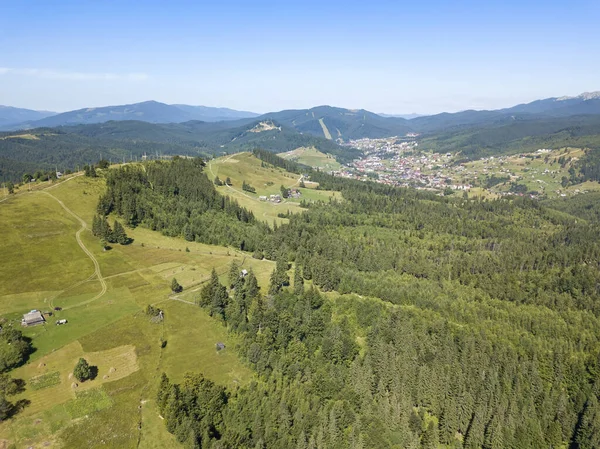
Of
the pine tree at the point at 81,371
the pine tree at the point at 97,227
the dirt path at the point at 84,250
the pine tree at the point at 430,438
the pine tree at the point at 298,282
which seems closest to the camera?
the pine tree at the point at 430,438

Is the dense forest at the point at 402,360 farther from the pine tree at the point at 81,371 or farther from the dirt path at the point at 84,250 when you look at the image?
the dirt path at the point at 84,250

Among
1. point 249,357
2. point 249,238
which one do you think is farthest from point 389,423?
point 249,238

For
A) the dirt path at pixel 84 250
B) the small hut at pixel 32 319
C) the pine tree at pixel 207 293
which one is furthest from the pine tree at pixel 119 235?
the pine tree at pixel 207 293

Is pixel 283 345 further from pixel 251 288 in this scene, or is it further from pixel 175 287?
pixel 175 287

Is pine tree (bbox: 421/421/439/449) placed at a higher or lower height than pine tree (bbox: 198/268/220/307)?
lower

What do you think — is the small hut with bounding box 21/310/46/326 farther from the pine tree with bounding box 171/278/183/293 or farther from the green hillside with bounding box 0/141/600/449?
the pine tree with bounding box 171/278/183/293

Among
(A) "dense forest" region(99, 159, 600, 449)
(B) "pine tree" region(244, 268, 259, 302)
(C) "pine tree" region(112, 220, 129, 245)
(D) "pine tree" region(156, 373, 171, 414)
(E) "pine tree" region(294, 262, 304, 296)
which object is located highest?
(C) "pine tree" region(112, 220, 129, 245)

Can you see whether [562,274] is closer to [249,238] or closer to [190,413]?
[249,238]

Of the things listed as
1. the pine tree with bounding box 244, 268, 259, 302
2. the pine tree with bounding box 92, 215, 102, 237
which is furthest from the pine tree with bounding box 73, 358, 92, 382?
the pine tree with bounding box 92, 215, 102, 237

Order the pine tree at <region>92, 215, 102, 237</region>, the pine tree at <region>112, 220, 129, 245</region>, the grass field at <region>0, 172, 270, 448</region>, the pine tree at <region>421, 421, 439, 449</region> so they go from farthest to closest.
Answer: the pine tree at <region>112, 220, 129, 245</region> < the pine tree at <region>92, 215, 102, 237</region> < the pine tree at <region>421, 421, 439, 449</region> < the grass field at <region>0, 172, 270, 448</region>
